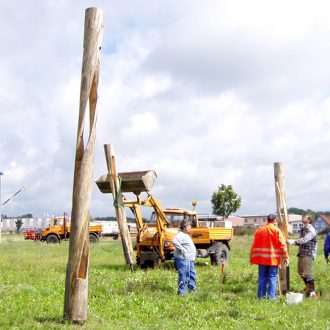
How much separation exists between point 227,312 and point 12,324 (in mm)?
3290

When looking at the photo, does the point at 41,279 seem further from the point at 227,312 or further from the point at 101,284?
the point at 227,312

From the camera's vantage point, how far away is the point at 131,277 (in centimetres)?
1309

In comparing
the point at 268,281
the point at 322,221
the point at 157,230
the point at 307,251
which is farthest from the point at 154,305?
the point at 322,221

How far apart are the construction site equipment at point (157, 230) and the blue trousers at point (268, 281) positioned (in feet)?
15.4

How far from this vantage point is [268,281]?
1085cm

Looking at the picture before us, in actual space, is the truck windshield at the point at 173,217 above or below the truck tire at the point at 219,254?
above

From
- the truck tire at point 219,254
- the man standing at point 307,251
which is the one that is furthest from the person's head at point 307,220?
the truck tire at point 219,254

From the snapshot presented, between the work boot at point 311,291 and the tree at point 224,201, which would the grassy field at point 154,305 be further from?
the tree at point 224,201

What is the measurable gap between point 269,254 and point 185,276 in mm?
1758

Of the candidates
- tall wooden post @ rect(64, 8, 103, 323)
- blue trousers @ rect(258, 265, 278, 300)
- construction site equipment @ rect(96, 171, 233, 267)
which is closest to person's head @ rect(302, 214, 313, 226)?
blue trousers @ rect(258, 265, 278, 300)

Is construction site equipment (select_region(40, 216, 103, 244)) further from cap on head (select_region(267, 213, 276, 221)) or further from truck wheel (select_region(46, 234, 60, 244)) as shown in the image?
cap on head (select_region(267, 213, 276, 221))

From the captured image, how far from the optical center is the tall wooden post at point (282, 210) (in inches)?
460

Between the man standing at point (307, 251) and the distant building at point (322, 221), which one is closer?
the man standing at point (307, 251)

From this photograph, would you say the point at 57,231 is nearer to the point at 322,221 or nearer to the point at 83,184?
the point at 83,184
